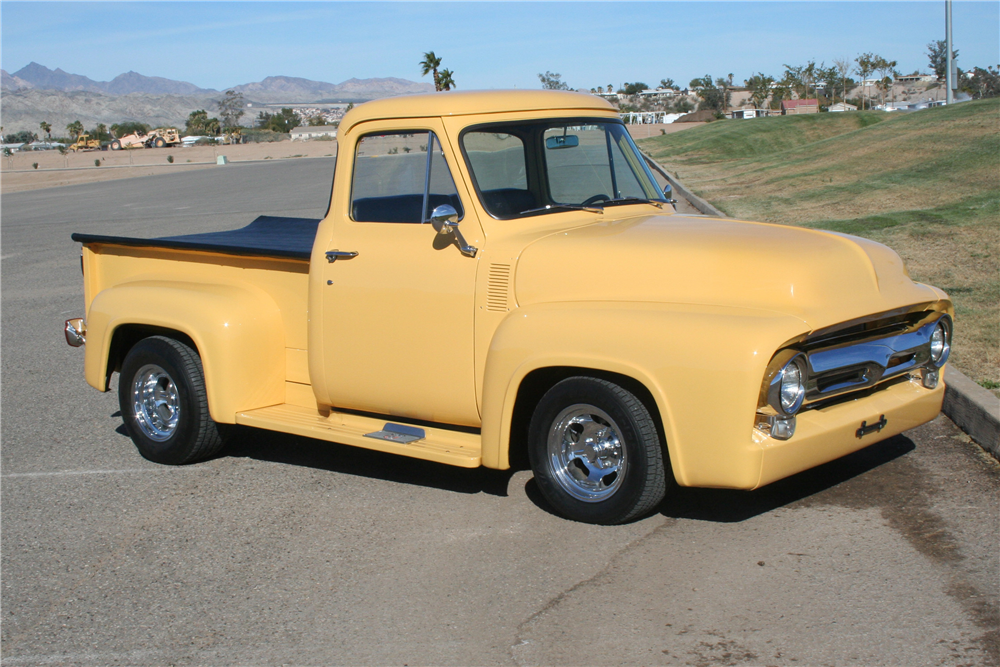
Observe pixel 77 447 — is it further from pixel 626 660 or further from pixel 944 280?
pixel 944 280

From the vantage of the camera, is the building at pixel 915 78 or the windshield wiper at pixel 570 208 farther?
the building at pixel 915 78

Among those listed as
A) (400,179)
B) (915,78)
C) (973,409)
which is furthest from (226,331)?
(915,78)

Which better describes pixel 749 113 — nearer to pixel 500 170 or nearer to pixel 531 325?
pixel 500 170

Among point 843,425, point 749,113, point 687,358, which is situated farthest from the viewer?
point 749,113

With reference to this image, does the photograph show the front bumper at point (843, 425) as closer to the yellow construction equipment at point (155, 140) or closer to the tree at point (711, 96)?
the yellow construction equipment at point (155, 140)

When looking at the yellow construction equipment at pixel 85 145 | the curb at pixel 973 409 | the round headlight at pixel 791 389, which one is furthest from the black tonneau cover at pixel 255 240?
the yellow construction equipment at pixel 85 145

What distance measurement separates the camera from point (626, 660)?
3.27 m

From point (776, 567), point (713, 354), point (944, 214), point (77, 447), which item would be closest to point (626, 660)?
point (776, 567)

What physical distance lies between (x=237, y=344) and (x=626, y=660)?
113 inches

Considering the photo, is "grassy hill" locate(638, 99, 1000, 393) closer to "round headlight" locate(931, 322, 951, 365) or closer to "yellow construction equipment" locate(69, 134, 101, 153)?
"round headlight" locate(931, 322, 951, 365)

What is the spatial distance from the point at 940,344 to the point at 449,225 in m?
2.43

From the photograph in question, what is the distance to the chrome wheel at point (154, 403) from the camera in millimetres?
5602

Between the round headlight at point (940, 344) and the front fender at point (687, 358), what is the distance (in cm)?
117

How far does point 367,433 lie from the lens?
4848mm
